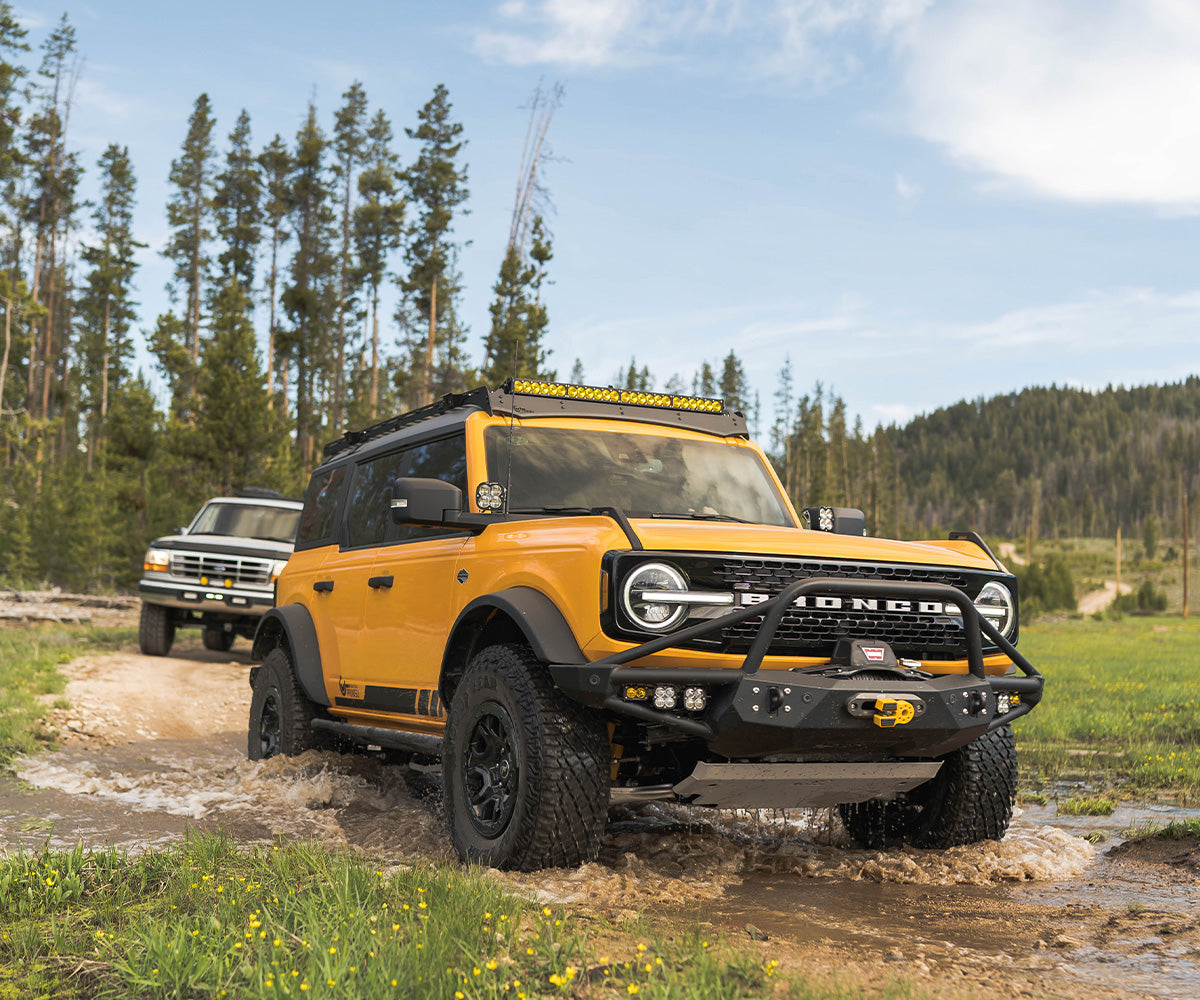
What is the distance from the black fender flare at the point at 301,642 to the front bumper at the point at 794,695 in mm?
3058

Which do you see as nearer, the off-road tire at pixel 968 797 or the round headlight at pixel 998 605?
the round headlight at pixel 998 605

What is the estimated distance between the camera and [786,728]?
433cm

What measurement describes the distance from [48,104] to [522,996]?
5289 cm

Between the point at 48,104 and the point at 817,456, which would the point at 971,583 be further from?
the point at 817,456

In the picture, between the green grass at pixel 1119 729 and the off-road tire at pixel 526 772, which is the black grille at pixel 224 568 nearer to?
the green grass at pixel 1119 729

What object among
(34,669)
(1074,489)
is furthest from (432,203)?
(1074,489)

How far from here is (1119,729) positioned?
10.4m

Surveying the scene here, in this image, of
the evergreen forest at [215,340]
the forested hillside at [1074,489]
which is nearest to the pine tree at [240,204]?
the evergreen forest at [215,340]

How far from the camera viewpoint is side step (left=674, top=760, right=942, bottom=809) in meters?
4.59

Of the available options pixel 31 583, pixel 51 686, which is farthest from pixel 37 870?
pixel 31 583

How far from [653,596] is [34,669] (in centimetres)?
999

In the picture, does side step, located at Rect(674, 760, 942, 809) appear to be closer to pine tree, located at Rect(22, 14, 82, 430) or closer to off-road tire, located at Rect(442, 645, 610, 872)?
off-road tire, located at Rect(442, 645, 610, 872)

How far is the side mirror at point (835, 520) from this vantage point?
20.5 feet

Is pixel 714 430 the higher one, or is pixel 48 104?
pixel 48 104
